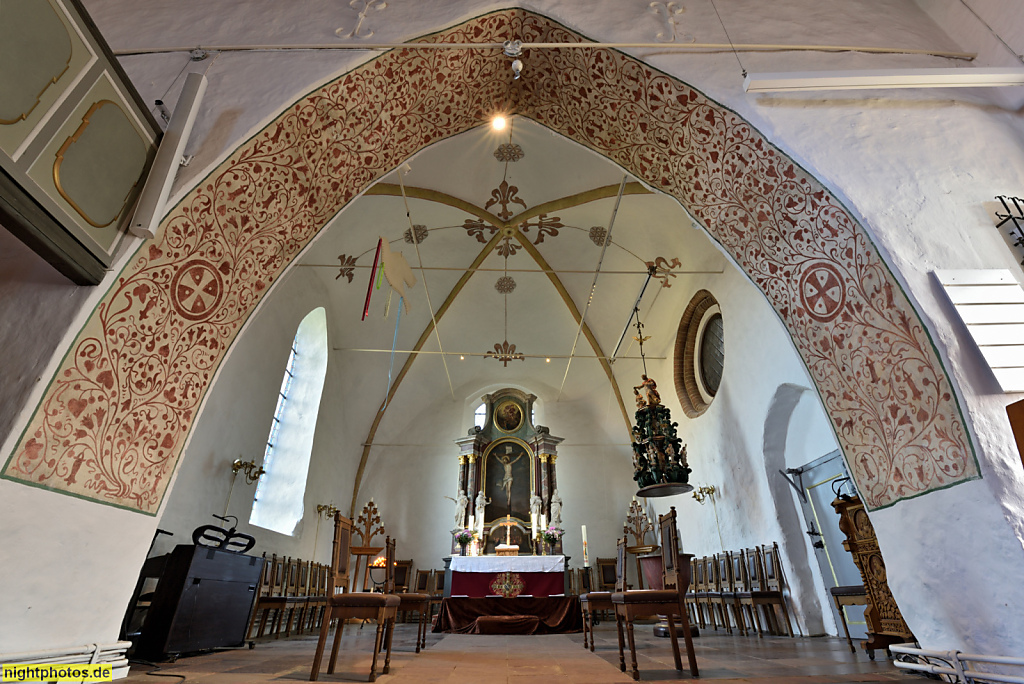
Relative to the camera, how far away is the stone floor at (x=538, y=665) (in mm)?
3045

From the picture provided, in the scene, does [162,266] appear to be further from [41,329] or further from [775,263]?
[775,263]

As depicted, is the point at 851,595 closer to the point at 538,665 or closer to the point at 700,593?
the point at 538,665

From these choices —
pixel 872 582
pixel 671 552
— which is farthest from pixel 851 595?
pixel 671 552

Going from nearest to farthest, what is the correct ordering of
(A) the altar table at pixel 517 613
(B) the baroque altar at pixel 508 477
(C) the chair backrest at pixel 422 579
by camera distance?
(A) the altar table at pixel 517 613 → (C) the chair backrest at pixel 422 579 → (B) the baroque altar at pixel 508 477

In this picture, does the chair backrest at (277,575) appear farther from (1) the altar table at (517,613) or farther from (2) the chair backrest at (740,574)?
(2) the chair backrest at (740,574)

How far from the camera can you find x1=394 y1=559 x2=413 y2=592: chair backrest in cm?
1031

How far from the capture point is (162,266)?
9.53ft

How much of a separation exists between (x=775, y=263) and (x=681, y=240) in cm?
467

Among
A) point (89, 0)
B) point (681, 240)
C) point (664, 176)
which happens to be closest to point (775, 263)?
point (664, 176)

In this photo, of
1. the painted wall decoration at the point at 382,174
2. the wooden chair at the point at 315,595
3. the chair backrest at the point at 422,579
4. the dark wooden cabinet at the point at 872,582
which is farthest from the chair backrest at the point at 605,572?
the painted wall decoration at the point at 382,174

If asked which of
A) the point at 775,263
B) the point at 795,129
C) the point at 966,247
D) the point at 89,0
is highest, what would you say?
the point at 89,0

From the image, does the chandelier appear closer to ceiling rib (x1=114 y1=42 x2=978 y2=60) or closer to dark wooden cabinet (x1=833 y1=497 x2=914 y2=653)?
dark wooden cabinet (x1=833 y1=497 x2=914 y2=653)

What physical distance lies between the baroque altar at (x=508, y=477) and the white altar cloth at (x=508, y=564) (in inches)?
93.4

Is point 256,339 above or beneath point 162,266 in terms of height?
above
